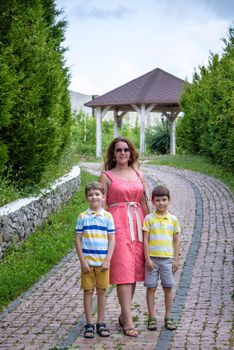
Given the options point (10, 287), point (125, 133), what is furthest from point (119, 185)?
point (125, 133)

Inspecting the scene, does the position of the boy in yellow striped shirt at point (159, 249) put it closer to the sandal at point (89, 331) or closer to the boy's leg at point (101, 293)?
the boy's leg at point (101, 293)

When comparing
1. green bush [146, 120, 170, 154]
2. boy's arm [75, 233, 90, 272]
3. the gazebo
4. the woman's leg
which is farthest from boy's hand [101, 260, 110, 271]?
green bush [146, 120, 170, 154]

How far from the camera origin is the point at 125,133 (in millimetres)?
41375

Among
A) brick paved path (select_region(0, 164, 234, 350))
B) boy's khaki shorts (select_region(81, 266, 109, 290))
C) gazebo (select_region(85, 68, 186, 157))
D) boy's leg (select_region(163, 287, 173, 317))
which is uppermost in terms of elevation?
gazebo (select_region(85, 68, 186, 157))

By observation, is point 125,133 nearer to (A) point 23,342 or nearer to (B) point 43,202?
(B) point 43,202

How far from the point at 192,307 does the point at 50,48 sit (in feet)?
25.1

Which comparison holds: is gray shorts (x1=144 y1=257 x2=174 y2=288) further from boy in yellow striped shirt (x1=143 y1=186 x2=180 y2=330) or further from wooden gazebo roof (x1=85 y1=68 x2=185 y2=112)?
wooden gazebo roof (x1=85 y1=68 x2=185 y2=112)

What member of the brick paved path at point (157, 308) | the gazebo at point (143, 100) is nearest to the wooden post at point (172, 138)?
the gazebo at point (143, 100)

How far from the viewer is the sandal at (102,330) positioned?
20.9ft

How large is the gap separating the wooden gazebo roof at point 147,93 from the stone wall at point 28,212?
19.5m

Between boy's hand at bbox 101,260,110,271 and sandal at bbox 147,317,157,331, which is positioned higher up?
boy's hand at bbox 101,260,110,271

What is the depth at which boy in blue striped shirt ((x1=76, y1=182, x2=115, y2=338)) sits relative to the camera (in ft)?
20.6

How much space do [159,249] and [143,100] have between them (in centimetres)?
2745

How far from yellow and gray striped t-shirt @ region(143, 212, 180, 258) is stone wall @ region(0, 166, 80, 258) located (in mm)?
3729
